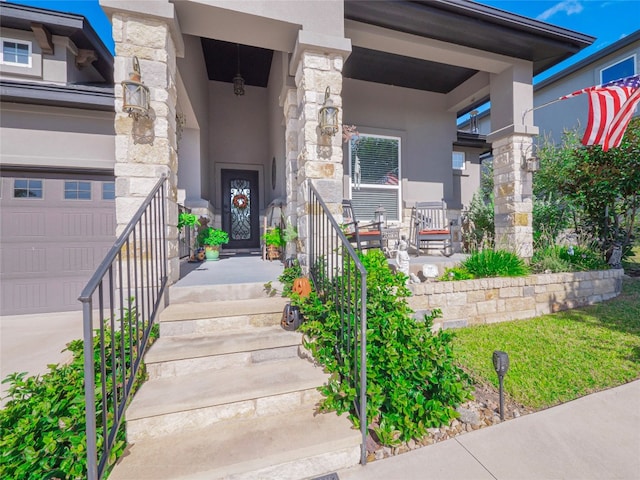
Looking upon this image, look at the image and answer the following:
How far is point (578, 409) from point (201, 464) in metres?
2.35

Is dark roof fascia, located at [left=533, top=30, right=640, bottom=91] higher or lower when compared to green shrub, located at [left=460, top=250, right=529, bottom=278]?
higher

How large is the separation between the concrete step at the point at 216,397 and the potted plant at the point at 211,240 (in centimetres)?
251

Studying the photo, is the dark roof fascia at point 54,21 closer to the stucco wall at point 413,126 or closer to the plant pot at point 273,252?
the stucco wall at point 413,126

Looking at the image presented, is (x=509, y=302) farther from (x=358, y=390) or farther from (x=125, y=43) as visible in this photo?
(x=125, y=43)

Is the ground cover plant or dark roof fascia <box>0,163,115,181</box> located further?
dark roof fascia <box>0,163,115,181</box>

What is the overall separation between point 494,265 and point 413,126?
371cm

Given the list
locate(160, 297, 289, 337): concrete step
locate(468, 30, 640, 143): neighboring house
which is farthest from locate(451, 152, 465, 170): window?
locate(160, 297, 289, 337): concrete step

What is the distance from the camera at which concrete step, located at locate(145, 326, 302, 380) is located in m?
1.84

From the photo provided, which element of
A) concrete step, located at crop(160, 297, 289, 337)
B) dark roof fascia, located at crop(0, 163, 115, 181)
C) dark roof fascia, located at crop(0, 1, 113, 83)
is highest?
dark roof fascia, located at crop(0, 1, 113, 83)

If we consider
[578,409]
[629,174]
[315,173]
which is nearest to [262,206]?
[315,173]

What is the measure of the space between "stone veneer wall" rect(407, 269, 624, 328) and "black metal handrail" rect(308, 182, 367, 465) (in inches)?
50.6

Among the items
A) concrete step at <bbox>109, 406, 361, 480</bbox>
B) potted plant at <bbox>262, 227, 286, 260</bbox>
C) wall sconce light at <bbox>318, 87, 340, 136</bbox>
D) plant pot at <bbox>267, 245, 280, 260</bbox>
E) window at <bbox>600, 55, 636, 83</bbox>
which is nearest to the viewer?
concrete step at <bbox>109, 406, 361, 480</bbox>

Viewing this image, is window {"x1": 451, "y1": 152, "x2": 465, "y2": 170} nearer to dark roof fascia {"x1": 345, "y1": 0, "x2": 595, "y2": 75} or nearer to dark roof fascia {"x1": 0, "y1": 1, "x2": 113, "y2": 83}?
dark roof fascia {"x1": 345, "y1": 0, "x2": 595, "y2": 75}

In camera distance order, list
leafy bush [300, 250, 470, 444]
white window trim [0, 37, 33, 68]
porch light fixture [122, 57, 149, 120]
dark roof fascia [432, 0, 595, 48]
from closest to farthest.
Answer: leafy bush [300, 250, 470, 444] → porch light fixture [122, 57, 149, 120] → dark roof fascia [432, 0, 595, 48] → white window trim [0, 37, 33, 68]
